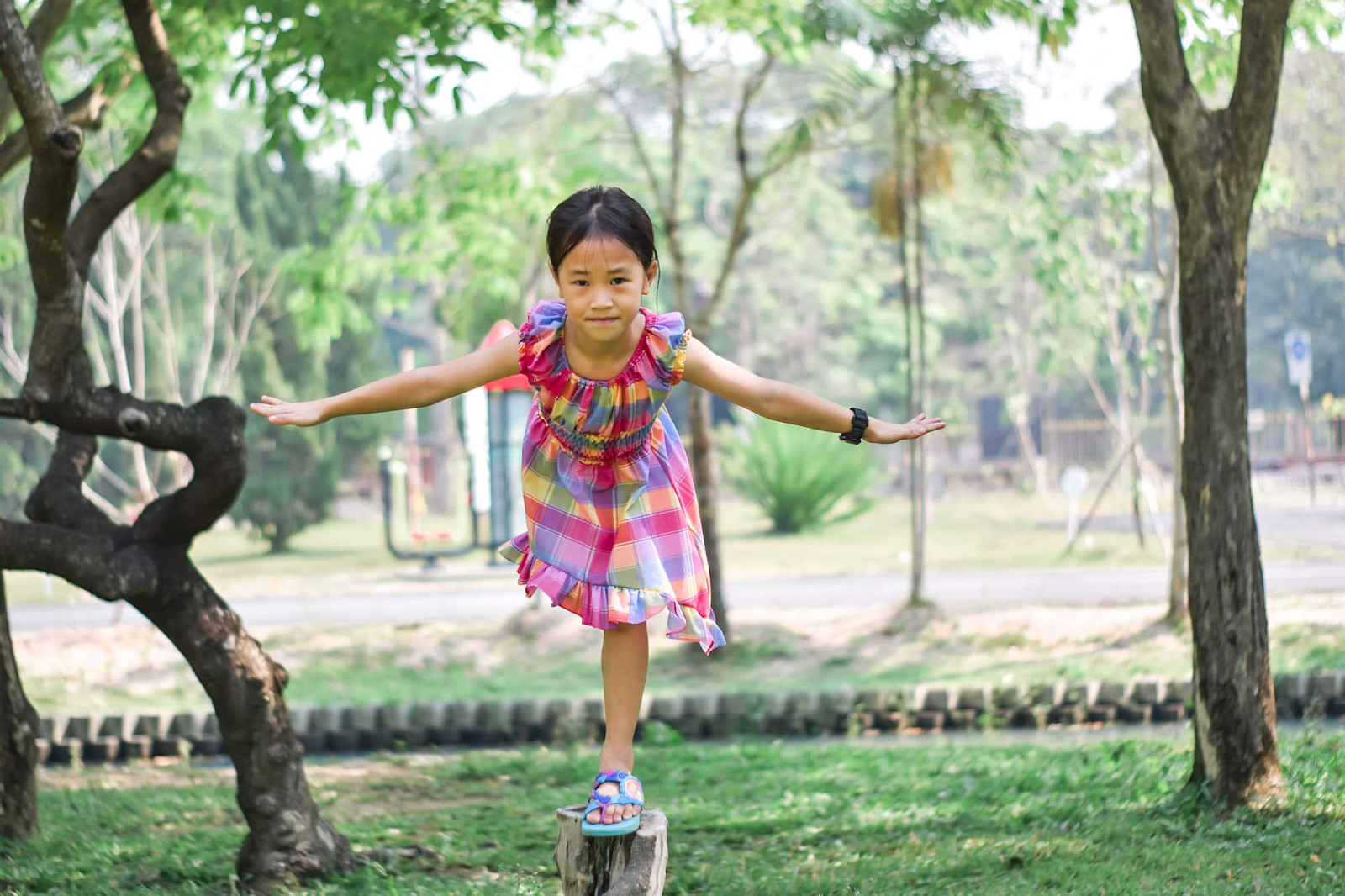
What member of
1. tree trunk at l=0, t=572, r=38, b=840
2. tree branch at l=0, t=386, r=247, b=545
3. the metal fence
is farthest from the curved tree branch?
the metal fence

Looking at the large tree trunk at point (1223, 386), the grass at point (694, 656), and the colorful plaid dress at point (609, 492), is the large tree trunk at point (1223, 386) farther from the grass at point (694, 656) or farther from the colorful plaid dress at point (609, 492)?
the grass at point (694, 656)

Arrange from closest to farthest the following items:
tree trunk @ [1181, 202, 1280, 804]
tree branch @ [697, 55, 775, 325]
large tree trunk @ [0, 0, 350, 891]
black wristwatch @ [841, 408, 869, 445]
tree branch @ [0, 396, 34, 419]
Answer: black wristwatch @ [841, 408, 869, 445]
tree branch @ [0, 396, 34, 419]
large tree trunk @ [0, 0, 350, 891]
tree trunk @ [1181, 202, 1280, 804]
tree branch @ [697, 55, 775, 325]

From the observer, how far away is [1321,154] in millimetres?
12531

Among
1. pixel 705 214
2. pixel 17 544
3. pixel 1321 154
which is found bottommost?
pixel 17 544

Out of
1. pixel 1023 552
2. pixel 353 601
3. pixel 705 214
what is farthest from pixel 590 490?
pixel 705 214

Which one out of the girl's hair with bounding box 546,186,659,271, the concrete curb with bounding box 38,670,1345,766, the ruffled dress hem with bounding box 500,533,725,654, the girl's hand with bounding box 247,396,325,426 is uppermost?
the girl's hair with bounding box 546,186,659,271

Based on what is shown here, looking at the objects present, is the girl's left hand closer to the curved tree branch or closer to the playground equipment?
the curved tree branch

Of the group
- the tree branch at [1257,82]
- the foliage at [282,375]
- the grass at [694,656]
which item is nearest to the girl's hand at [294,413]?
the tree branch at [1257,82]

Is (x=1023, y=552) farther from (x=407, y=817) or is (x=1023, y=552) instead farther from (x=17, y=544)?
(x=17, y=544)

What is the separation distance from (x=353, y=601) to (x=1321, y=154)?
9887 mm

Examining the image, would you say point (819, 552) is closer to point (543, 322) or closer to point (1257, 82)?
point (1257, 82)

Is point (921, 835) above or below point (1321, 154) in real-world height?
below

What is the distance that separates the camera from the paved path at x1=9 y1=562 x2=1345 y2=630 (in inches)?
435

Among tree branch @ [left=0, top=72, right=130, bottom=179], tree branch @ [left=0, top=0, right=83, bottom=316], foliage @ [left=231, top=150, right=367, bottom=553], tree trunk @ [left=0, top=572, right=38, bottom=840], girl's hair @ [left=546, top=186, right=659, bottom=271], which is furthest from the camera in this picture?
foliage @ [left=231, top=150, right=367, bottom=553]
